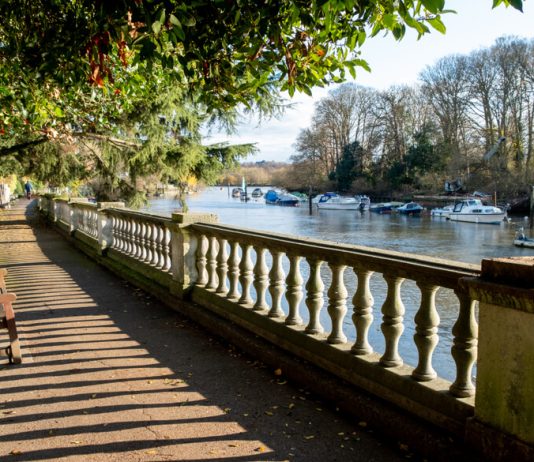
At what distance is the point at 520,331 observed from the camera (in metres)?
2.75

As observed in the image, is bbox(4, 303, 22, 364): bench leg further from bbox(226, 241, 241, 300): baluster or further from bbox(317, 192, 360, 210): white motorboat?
bbox(317, 192, 360, 210): white motorboat

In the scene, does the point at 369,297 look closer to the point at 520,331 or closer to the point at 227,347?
the point at 520,331

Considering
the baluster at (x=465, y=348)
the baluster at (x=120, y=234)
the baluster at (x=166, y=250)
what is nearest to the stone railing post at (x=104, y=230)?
the baluster at (x=120, y=234)

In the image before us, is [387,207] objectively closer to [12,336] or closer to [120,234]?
[120,234]

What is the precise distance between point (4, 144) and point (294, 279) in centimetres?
1612

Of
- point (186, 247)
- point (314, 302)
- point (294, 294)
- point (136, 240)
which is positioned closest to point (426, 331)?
point (314, 302)

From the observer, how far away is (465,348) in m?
3.26

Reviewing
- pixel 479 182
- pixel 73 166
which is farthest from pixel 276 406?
pixel 479 182

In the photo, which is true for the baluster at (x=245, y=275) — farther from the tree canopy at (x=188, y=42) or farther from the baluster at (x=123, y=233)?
the baluster at (x=123, y=233)

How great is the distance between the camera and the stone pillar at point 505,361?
107 inches

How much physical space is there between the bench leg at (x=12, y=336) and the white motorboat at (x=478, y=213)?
190 ft

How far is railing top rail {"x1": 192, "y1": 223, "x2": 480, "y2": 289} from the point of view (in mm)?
3312

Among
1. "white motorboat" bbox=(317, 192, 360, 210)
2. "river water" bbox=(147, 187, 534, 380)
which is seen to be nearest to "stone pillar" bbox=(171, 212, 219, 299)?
"river water" bbox=(147, 187, 534, 380)

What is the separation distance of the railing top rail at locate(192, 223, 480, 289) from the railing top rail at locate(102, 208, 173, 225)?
2.34 m
